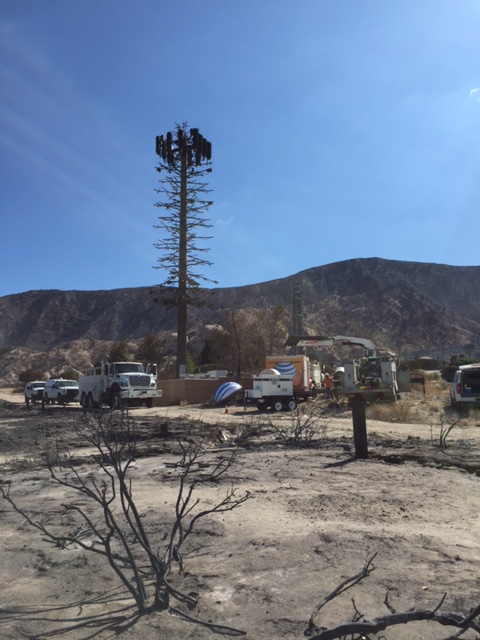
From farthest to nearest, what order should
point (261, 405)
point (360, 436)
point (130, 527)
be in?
point (261, 405) → point (360, 436) → point (130, 527)

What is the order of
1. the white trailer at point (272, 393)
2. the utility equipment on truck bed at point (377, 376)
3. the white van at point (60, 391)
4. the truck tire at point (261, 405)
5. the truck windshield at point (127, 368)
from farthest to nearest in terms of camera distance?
1. the white van at point (60, 391)
2. the truck windshield at point (127, 368)
3. the truck tire at point (261, 405)
4. the white trailer at point (272, 393)
5. the utility equipment on truck bed at point (377, 376)

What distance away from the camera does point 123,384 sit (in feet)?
103

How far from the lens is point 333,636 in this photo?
286 cm

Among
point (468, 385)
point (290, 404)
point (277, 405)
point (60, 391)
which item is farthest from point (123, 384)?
point (468, 385)

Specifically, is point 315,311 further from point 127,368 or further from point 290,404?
point 290,404

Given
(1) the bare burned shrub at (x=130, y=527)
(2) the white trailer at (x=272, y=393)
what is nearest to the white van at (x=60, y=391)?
(2) the white trailer at (x=272, y=393)

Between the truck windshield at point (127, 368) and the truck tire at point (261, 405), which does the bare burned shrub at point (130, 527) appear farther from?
the truck windshield at point (127, 368)

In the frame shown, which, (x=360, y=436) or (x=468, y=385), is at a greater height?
(x=468, y=385)

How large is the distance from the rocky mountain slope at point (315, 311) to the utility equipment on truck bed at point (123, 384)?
50839 mm

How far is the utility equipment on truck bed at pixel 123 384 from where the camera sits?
1232 inches

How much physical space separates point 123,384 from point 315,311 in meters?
78.9

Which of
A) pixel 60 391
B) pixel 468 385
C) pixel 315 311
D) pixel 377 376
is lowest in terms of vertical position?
pixel 60 391

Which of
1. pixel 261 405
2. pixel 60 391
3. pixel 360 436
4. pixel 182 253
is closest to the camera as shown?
pixel 360 436

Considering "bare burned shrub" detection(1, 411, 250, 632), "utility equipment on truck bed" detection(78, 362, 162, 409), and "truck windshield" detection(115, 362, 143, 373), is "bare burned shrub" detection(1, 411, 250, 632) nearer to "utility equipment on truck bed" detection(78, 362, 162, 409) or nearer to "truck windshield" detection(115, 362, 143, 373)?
"utility equipment on truck bed" detection(78, 362, 162, 409)
